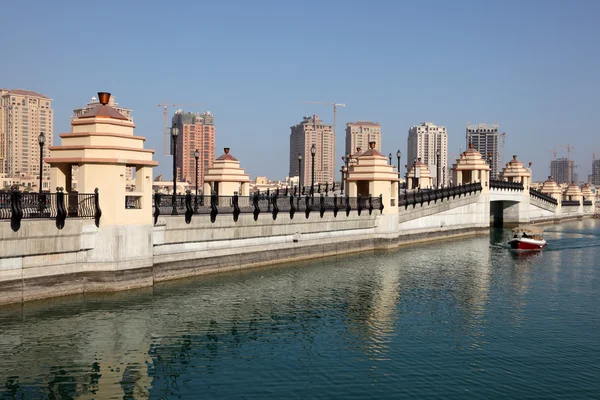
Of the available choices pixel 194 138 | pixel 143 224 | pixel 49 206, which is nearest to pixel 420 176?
pixel 143 224

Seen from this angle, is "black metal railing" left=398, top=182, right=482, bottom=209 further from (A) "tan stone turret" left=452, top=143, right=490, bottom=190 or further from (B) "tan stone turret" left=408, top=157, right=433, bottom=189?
(B) "tan stone turret" left=408, top=157, right=433, bottom=189

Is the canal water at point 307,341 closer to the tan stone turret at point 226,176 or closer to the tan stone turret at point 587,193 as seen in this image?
the tan stone turret at point 226,176

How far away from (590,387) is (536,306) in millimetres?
11203

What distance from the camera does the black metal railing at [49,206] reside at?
72.7 ft

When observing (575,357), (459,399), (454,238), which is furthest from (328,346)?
(454,238)

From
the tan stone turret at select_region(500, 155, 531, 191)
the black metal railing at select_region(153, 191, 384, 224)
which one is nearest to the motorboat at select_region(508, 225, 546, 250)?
the black metal railing at select_region(153, 191, 384, 224)

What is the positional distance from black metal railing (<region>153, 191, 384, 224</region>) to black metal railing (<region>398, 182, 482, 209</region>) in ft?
18.6

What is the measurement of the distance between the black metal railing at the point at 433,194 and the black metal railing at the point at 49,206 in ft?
→ 104

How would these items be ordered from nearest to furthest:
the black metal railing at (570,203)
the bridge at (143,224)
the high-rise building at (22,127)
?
the bridge at (143,224) < the black metal railing at (570,203) < the high-rise building at (22,127)

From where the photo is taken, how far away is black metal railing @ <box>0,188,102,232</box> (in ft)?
72.7

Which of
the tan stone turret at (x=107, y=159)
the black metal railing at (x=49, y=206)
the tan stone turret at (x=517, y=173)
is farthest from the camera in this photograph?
the tan stone turret at (x=517, y=173)

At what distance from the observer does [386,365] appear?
18.1 m

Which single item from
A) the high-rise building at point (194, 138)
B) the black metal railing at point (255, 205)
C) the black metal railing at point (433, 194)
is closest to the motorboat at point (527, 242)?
the black metal railing at point (433, 194)

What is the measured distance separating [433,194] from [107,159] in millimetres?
39410
